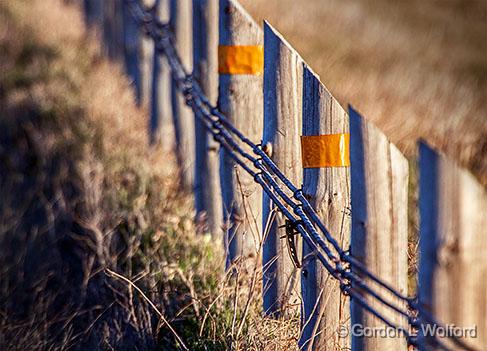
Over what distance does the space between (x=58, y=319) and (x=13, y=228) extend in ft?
4.58

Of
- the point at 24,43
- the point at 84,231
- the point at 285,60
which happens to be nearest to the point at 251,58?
the point at 285,60

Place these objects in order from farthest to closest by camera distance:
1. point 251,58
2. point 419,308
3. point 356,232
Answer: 1. point 251,58
2. point 356,232
3. point 419,308

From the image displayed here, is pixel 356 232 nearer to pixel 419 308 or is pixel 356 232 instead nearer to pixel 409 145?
pixel 419 308

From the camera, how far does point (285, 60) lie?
2732 mm

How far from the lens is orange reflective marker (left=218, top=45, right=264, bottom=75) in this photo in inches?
132

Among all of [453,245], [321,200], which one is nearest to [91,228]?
[321,200]

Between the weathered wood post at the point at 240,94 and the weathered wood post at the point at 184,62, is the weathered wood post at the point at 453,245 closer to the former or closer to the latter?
the weathered wood post at the point at 240,94

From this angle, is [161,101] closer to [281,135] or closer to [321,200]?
[281,135]

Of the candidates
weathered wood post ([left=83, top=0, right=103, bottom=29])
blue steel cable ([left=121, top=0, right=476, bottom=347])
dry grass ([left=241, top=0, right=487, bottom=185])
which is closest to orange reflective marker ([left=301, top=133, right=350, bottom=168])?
blue steel cable ([left=121, top=0, right=476, bottom=347])

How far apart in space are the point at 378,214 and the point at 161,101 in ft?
11.3

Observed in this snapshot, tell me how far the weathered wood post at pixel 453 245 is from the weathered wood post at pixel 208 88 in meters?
2.52

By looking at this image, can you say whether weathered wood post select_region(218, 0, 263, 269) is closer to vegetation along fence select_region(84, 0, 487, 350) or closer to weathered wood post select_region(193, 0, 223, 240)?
vegetation along fence select_region(84, 0, 487, 350)

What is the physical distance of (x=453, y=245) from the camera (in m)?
1.51

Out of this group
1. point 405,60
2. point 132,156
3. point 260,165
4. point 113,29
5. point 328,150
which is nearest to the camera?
point 328,150
